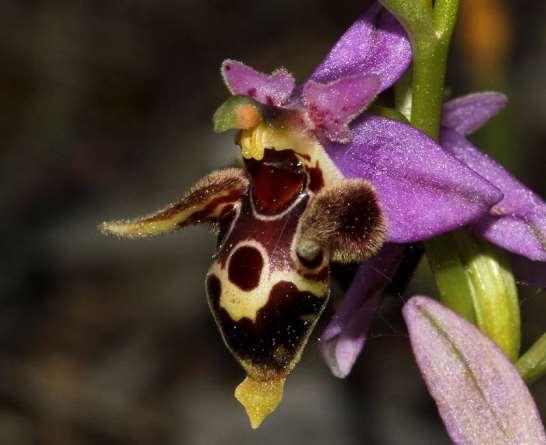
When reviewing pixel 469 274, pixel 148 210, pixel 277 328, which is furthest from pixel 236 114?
pixel 148 210

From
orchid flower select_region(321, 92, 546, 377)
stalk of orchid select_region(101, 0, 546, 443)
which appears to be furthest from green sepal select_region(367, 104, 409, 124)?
orchid flower select_region(321, 92, 546, 377)

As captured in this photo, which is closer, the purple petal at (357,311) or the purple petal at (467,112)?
the purple petal at (357,311)

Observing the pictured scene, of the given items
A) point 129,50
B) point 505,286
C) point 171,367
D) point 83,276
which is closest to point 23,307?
point 83,276

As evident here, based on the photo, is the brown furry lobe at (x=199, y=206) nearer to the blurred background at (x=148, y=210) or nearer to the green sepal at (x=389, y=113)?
the green sepal at (x=389, y=113)

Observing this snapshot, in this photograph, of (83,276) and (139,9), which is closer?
(83,276)

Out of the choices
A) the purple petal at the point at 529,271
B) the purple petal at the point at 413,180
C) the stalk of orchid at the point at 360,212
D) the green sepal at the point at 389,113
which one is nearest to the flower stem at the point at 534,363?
the stalk of orchid at the point at 360,212

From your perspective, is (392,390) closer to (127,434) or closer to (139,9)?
(127,434)

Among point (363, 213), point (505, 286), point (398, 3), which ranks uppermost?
point (398, 3)
